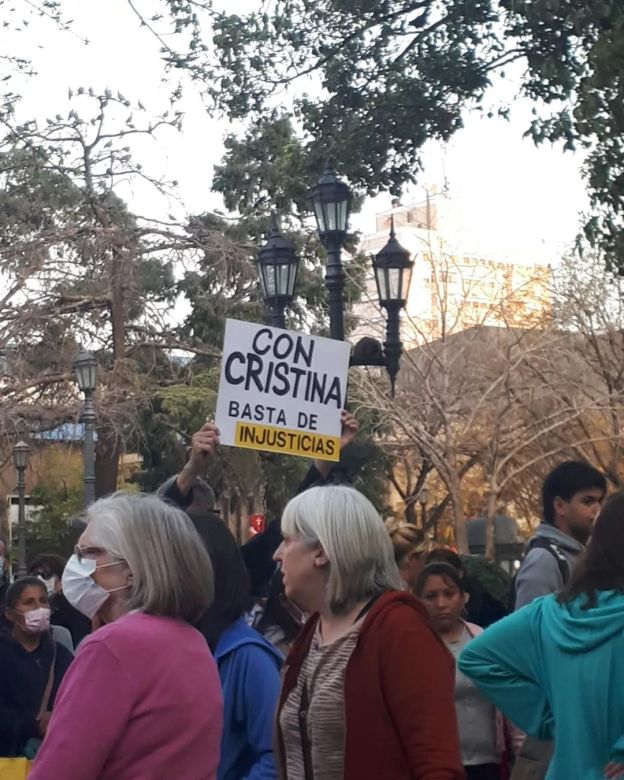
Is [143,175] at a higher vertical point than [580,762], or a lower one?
higher

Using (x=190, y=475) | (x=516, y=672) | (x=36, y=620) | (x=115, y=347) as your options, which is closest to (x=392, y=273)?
(x=36, y=620)

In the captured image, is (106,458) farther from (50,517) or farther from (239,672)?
(50,517)

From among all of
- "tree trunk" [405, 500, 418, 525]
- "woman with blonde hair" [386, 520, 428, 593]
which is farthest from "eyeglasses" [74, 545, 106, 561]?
"tree trunk" [405, 500, 418, 525]

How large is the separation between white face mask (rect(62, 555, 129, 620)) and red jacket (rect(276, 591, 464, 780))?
0.63 meters

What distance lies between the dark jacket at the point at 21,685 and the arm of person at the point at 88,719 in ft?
12.9

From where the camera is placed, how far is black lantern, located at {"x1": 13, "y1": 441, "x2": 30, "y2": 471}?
25.5m

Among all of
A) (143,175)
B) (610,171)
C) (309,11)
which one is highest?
(143,175)

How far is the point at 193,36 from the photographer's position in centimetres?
1106

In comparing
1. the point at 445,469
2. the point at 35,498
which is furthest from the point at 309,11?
the point at 35,498

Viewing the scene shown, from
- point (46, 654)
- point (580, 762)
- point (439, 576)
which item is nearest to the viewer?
point (580, 762)

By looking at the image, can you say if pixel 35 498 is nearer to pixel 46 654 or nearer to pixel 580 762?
pixel 46 654

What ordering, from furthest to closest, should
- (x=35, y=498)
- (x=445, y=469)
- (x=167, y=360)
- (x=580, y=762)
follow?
(x=35, y=498) → (x=445, y=469) → (x=167, y=360) → (x=580, y=762)

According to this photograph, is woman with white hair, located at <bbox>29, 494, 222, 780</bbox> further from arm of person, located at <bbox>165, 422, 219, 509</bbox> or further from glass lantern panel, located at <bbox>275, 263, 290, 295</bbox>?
glass lantern panel, located at <bbox>275, 263, 290, 295</bbox>

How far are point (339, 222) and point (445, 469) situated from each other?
21.7 metres
